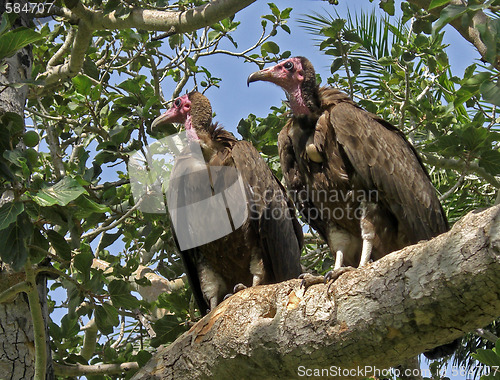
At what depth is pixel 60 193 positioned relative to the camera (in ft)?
9.94

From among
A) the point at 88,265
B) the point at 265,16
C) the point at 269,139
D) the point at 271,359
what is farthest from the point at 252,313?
the point at 265,16

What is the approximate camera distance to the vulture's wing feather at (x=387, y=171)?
13.6 ft

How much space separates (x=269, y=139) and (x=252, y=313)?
96.9 inches

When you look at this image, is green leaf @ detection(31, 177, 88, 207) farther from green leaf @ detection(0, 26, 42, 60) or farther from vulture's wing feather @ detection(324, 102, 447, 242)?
vulture's wing feather @ detection(324, 102, 447, 242)

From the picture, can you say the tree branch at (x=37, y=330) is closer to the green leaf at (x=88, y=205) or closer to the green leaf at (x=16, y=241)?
the green leaf at (x=16, y=241)

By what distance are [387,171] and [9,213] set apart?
95.5 inches

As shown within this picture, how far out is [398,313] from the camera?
2.52 meters

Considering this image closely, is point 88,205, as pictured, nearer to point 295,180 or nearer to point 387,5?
point 295,180

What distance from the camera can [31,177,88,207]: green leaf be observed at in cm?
297

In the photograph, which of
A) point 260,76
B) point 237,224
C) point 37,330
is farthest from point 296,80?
point 37,330

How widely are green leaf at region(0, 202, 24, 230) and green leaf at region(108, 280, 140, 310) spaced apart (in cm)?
115

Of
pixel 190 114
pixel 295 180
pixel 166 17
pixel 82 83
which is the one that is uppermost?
pixel 166 17

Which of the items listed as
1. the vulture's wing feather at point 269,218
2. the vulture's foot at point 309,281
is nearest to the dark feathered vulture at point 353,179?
the vulture's wing feather at point 269,218

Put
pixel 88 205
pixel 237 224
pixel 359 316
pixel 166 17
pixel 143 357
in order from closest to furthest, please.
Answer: pixel 359 316, pixel 88 205, pixel 143 357, pixel 166 17, pixel 237 224
